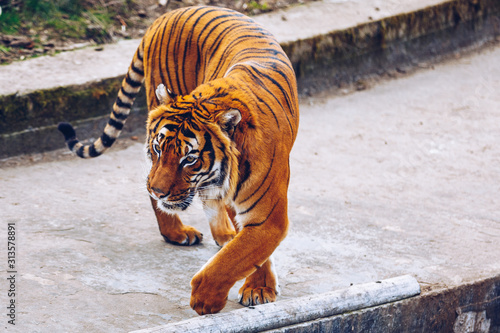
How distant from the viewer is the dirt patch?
544 centimetres

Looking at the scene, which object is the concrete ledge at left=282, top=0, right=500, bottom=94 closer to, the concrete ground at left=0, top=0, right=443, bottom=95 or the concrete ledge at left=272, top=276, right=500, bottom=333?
the concrete ground at left=0, top=0, right=443, bottom=95

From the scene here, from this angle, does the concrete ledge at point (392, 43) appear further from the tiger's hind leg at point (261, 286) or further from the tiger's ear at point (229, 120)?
the tiger's ear at point (229, 120)

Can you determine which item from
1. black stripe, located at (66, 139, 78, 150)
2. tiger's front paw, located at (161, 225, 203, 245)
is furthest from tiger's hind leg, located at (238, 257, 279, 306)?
black stripe, located at (66, 139, 78, 150)

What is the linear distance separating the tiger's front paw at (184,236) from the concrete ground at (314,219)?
41 millimetres

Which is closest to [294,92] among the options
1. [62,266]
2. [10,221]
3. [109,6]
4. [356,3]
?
[62,266]

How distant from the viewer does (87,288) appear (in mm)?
2994

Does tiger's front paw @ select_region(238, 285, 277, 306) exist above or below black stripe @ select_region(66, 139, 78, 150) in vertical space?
below

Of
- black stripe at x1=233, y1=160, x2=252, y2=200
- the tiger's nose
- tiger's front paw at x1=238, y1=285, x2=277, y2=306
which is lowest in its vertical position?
tiger's front paw at x1=238, y1=285, x2=277, y2=306

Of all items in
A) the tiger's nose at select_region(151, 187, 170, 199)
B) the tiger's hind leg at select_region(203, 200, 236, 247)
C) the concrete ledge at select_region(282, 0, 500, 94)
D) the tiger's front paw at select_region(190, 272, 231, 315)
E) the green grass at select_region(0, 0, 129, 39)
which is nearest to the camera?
the tiger's nose at select_region(151, 187, 170, 199)

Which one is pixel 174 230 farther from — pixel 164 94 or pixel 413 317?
pixel 413 317

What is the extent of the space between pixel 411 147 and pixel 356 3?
7.73 ft

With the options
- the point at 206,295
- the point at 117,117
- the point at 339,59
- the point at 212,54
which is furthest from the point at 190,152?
the point at 339,59

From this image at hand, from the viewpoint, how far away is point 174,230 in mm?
3570

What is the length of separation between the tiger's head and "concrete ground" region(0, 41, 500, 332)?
30 cm
